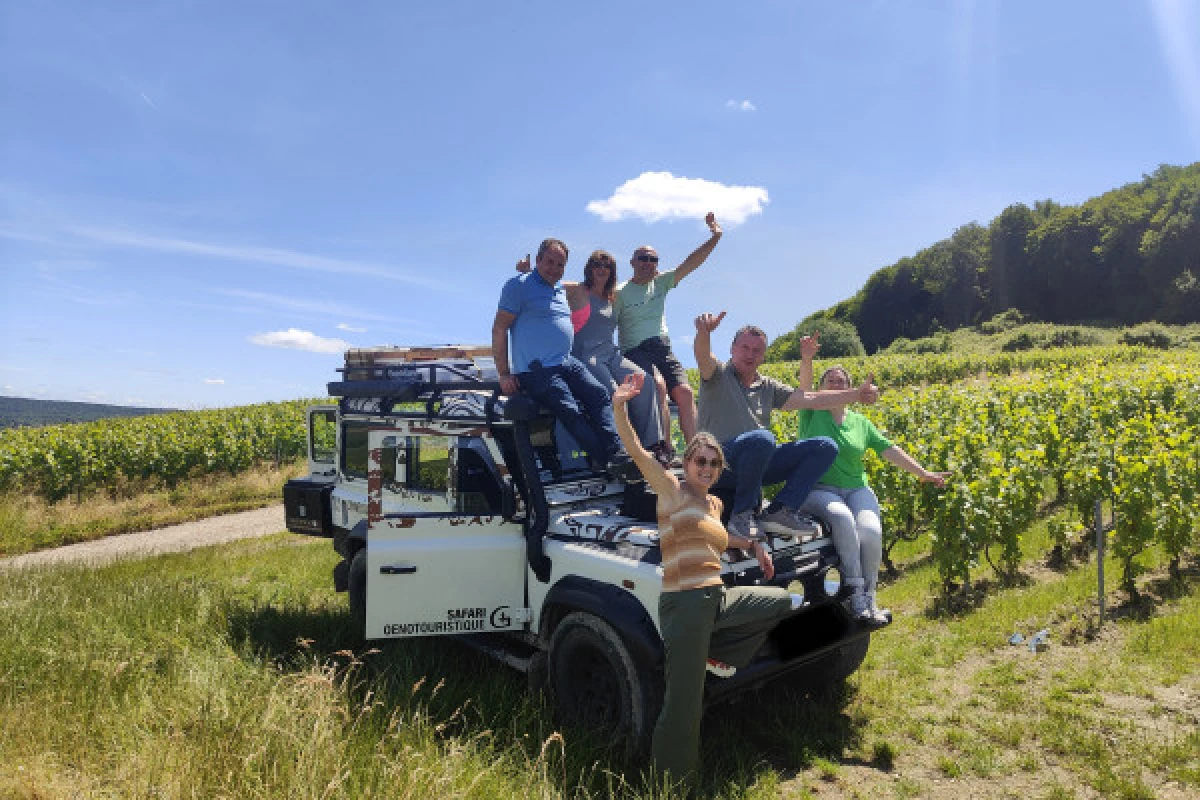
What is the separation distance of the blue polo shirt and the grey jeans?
2.12 meters

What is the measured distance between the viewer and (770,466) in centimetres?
482

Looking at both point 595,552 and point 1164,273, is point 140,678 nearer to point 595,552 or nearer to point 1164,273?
point 595,552

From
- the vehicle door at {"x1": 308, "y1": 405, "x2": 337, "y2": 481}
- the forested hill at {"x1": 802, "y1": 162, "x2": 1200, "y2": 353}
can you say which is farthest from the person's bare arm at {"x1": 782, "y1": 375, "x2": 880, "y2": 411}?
the forested hill at {"x1": 802, "y1": 162, "x2": 1200, "y2": 353}

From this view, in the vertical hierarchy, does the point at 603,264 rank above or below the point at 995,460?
above

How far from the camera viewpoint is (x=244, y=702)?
433cm

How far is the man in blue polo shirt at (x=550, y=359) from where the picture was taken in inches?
208

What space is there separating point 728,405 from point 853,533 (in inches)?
45.3

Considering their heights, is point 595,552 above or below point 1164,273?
below

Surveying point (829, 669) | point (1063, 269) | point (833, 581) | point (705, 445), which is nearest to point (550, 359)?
point (705, 445)

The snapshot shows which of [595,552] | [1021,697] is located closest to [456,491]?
[595,552]

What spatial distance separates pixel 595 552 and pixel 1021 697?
3.22m

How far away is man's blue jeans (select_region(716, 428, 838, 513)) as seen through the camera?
443 cm

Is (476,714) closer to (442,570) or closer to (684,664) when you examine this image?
(442,570)

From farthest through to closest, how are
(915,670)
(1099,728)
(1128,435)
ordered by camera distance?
1. (1128,435)
2. (915,670)
3. (1099,728)
